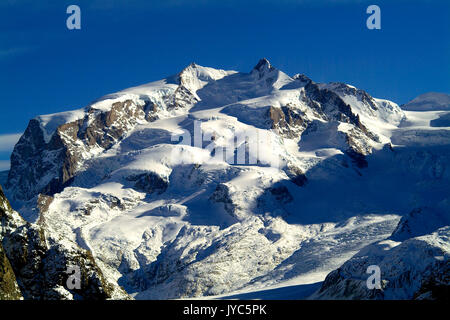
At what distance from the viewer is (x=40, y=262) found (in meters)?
73.6

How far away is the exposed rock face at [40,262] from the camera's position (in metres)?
71.6

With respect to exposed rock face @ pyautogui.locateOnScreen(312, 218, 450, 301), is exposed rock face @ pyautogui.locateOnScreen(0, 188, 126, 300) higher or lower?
higher

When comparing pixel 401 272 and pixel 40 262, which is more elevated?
pixel 40 262

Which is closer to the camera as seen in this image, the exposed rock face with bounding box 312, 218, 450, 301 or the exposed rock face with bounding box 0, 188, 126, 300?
the exposed rock face with bounding box 0, 188, 126, 300

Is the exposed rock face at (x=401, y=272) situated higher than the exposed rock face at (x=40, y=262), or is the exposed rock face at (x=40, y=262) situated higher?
the exposed rock face at (x=40, y=262)

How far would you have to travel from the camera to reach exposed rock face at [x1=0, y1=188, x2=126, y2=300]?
71562 millimetres

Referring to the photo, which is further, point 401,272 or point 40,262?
point 401,272

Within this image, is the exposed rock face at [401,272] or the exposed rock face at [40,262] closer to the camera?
the exposed rock face at [40,262]

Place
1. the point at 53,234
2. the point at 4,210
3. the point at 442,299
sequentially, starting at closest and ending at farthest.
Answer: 1. the point at 4,210
2. the point at 53,234
3. the point at 442,299
